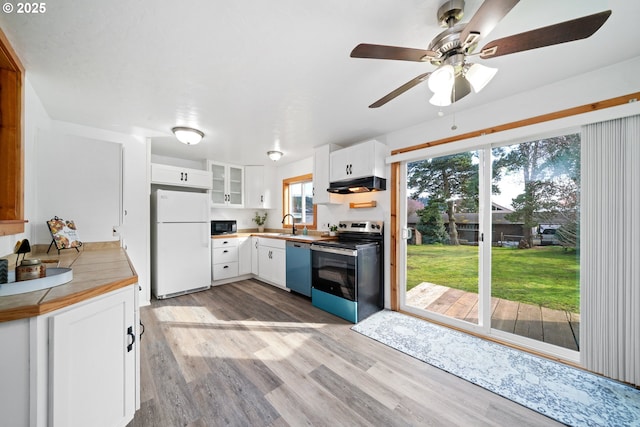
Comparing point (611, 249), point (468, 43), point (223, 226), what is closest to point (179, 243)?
point (223, 226)

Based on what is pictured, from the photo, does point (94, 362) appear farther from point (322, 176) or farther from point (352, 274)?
point (322, 176)

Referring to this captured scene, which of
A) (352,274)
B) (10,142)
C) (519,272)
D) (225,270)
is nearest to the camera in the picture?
(10,142)

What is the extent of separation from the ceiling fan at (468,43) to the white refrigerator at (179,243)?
3.22 metres

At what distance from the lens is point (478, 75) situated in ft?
4.09

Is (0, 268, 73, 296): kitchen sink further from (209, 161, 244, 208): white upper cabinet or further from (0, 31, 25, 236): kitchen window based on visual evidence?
(209, 161, 244, 208): white upper cabinet

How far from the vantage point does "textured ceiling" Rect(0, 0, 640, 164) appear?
46.9 inches

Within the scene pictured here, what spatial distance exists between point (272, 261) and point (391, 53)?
3.28m

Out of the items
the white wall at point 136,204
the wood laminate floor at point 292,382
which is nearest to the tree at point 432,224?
the wood laminate floor at point 292,382

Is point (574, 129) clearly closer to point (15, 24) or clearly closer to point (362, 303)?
point (362, 303)

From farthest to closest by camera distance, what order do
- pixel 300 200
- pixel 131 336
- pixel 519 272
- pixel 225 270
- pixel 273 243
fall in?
pixel 300 200 < pixel 225 270 < pixel 273 243 < pixel 519 272 < pixel 131 336

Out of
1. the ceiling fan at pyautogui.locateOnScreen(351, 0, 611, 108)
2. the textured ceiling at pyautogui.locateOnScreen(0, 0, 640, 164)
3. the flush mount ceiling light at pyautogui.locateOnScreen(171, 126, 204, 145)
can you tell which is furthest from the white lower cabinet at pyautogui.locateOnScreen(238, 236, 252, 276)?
the ceiling fan at pyautogui.locateOnScreen(351, 0, 611, 108)

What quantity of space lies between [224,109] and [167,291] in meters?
2.64

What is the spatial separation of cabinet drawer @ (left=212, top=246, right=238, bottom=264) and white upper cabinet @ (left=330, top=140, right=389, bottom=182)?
2.17 meters

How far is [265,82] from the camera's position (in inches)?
71.6
